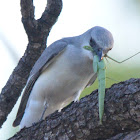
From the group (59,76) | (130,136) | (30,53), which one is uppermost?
(30,53)

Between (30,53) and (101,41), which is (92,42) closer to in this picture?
(101,41)

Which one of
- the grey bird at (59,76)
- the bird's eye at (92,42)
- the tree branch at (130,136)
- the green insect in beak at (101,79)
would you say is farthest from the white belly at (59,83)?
the tree branch at (130,136)

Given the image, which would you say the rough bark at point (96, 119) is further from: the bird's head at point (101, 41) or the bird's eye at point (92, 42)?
the bird's eye at point (92, 42)

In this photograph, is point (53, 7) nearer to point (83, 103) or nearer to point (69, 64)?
point (69, 64)

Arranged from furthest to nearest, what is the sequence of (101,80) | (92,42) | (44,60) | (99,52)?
(44,60)
(92,42)
(99,52)
(101,80)

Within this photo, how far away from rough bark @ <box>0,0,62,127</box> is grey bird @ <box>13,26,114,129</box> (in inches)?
6.7

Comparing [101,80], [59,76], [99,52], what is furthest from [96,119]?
[59,76]

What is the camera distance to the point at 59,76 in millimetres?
5012

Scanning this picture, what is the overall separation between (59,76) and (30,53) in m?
0.61

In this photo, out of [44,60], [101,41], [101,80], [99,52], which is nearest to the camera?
[101,80]

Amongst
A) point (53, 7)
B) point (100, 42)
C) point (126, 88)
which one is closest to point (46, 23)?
point (53, 7)

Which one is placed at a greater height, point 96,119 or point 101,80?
point 101,80

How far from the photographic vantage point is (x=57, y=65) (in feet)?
16.7

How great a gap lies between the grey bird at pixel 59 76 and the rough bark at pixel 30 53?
170mm
